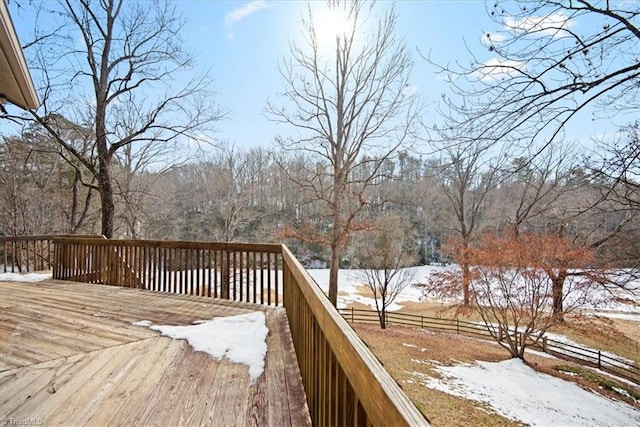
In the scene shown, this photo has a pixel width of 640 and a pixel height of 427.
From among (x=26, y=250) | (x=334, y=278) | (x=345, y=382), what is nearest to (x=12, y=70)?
(x=345, y=382)

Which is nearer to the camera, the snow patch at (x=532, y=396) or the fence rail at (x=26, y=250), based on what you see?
the snow patch at (x=532, y=396)

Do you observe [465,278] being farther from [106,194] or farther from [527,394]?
[106,194]

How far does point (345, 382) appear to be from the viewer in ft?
3.29

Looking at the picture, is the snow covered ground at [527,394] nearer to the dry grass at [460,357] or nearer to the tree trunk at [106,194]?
the dry grass at [460,357]

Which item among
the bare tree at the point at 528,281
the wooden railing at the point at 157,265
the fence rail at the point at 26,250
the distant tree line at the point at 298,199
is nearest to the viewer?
the wooden railing at the point at 157,265

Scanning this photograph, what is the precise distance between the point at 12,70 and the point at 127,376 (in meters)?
2.84

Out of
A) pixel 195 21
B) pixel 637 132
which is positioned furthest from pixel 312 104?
pixel 637 132

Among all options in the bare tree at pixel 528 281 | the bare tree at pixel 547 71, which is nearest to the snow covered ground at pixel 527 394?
the bare tree at pixel 528 281

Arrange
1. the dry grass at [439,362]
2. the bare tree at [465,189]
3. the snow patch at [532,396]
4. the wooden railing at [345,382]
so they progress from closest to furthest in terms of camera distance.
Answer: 1. the wooden railing at [345,382]
2. the bare tree at [465,189]
3. the dry grass at [439,362]
4. the snow patch at [532,396]

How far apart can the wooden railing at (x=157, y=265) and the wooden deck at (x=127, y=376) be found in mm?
1016

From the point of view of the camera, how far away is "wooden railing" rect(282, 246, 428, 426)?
62 centimetres

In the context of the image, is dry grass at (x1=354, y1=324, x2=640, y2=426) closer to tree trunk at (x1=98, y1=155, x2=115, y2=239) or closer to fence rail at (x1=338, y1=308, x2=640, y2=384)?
fence rail at (x1=338, y1=308, x2=640, y2=384)

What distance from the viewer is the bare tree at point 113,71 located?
336 inches

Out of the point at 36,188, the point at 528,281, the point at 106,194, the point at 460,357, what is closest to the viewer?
the point at 106,194
